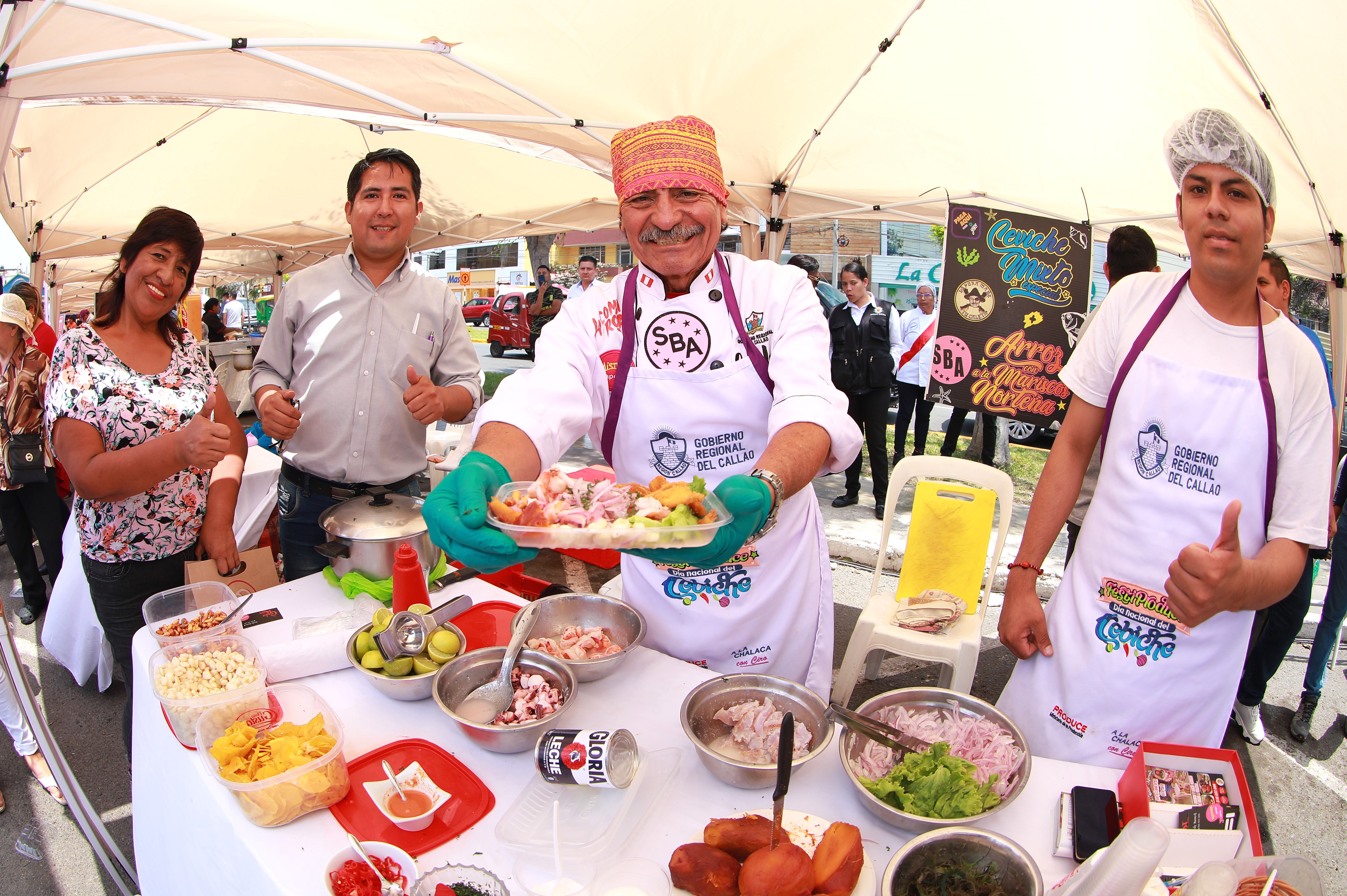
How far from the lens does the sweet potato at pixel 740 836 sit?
1.34 m

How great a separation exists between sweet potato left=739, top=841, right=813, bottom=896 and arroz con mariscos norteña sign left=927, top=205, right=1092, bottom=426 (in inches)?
152

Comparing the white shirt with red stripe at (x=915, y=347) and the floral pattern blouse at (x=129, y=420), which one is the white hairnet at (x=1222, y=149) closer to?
the floral pattern blouse at (x=129, y=420)

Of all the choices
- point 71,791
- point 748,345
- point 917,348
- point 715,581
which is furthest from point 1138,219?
point 71,791

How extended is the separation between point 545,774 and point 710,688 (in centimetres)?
47

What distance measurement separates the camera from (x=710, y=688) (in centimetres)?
181

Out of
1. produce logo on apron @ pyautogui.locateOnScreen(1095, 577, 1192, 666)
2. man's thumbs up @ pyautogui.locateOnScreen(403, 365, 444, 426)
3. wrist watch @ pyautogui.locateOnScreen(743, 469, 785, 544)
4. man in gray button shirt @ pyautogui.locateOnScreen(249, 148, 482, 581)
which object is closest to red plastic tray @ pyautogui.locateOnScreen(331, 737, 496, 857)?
wrist watch @ pyautogui.locateOnScreen(743, 469, 785, 544)

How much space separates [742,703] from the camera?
1.82 metres

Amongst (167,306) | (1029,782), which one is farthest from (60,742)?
(1029,782)

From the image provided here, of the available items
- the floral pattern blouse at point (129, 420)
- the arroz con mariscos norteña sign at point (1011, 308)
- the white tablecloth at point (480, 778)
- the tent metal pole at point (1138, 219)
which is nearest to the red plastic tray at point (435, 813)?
the white tablecloth at point (480, 778)

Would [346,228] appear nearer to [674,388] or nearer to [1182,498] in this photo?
[674,388]

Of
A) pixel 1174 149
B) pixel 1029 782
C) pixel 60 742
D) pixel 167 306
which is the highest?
pixel 1174 149

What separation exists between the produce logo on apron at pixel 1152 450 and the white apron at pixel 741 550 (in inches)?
35.4

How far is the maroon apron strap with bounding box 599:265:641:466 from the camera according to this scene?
2.11 m

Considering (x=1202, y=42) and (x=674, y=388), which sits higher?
(x=1202, y=42)
